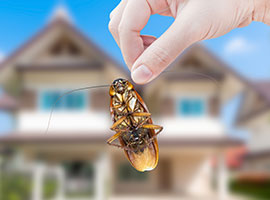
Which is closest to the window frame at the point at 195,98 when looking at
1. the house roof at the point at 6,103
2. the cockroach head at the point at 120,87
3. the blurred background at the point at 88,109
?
the blurred background at the point at 88,109

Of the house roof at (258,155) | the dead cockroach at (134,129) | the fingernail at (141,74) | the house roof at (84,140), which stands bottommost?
the dead cockroach at (134,129)

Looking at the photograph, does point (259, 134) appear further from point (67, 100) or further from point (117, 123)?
point (117, 123)

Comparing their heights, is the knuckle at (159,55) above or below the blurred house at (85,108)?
below

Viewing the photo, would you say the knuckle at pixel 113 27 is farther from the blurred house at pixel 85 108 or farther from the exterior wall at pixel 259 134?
the exterior wall at pixel 259 134

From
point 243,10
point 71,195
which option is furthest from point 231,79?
point 243,10

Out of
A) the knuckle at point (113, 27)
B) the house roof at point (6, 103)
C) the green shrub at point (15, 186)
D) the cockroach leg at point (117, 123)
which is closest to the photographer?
the cockroach leg at point (117, 123)

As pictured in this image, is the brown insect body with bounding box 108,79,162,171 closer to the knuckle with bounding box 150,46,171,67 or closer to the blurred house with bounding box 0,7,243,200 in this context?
the knuckle with bounding box 150,46,171,67
